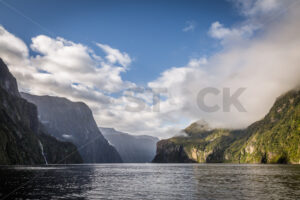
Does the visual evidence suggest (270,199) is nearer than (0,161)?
Yes

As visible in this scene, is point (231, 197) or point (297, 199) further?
point (231, 197)

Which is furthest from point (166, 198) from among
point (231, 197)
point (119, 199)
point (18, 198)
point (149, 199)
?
point (18, 198)

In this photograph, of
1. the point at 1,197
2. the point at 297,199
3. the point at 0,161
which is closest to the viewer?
the point at 297,199

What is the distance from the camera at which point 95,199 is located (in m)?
40.1

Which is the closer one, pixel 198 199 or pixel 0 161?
pixel 198 199

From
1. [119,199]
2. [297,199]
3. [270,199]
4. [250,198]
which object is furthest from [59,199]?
[297,199]

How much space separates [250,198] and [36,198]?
33.8 m

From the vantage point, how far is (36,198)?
131 ft

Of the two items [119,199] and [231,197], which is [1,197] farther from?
[231,197]

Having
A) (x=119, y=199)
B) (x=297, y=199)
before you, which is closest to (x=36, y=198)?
(x=119, y=199)

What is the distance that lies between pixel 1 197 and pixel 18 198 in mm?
3105

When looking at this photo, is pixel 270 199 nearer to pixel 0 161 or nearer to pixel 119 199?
pixel 119 199

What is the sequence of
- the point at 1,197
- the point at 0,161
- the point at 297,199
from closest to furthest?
the point at 297,199
the point at 1,197
the point at 0,161

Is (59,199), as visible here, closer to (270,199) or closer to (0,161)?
(270,199)
